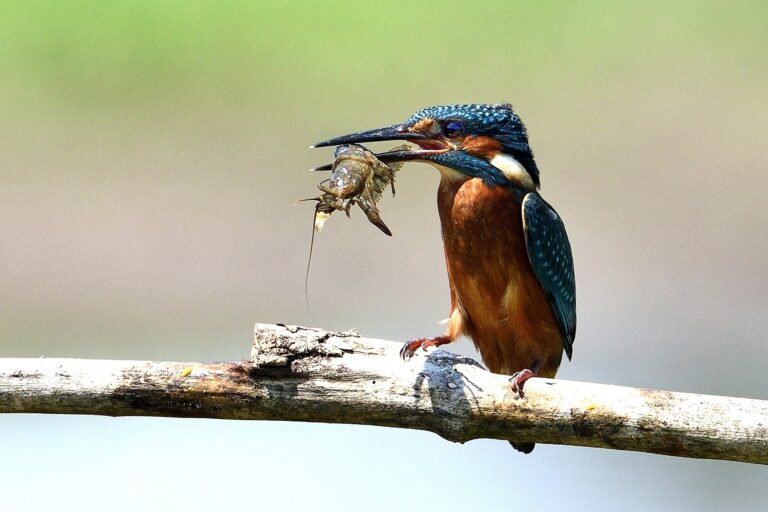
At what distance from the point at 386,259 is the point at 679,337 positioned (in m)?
1.75

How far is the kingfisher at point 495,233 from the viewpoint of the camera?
183 inches

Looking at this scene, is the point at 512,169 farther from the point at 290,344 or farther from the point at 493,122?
the point at 290,344

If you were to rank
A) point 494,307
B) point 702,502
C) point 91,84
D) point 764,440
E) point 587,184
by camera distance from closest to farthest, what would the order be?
point 764,440 < point 494,307 < point 702,502 < point 587,184 < point 91,84

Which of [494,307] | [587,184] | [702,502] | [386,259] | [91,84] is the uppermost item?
[91,84]

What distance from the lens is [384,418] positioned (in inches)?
141

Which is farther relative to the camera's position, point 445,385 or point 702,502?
point 702,502

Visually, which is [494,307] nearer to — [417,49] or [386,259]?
[386,259]

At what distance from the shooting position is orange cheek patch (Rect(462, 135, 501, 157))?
471 cm

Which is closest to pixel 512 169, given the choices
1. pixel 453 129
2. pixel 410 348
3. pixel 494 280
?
pixel 453 129

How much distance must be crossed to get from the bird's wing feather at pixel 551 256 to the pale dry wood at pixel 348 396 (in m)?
1.09

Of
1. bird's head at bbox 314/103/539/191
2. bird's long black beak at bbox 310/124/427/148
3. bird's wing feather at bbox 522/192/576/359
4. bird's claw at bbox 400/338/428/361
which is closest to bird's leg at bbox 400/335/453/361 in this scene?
bird's claw at bbox 400/338/428/361

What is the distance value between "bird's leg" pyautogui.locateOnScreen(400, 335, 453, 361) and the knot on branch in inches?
6.7

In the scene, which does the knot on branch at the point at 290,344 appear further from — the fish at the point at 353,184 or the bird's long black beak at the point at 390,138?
Result: the bird's long black beak at the point at 390,138

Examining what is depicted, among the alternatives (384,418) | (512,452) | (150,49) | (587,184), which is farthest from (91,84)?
(384,418)
